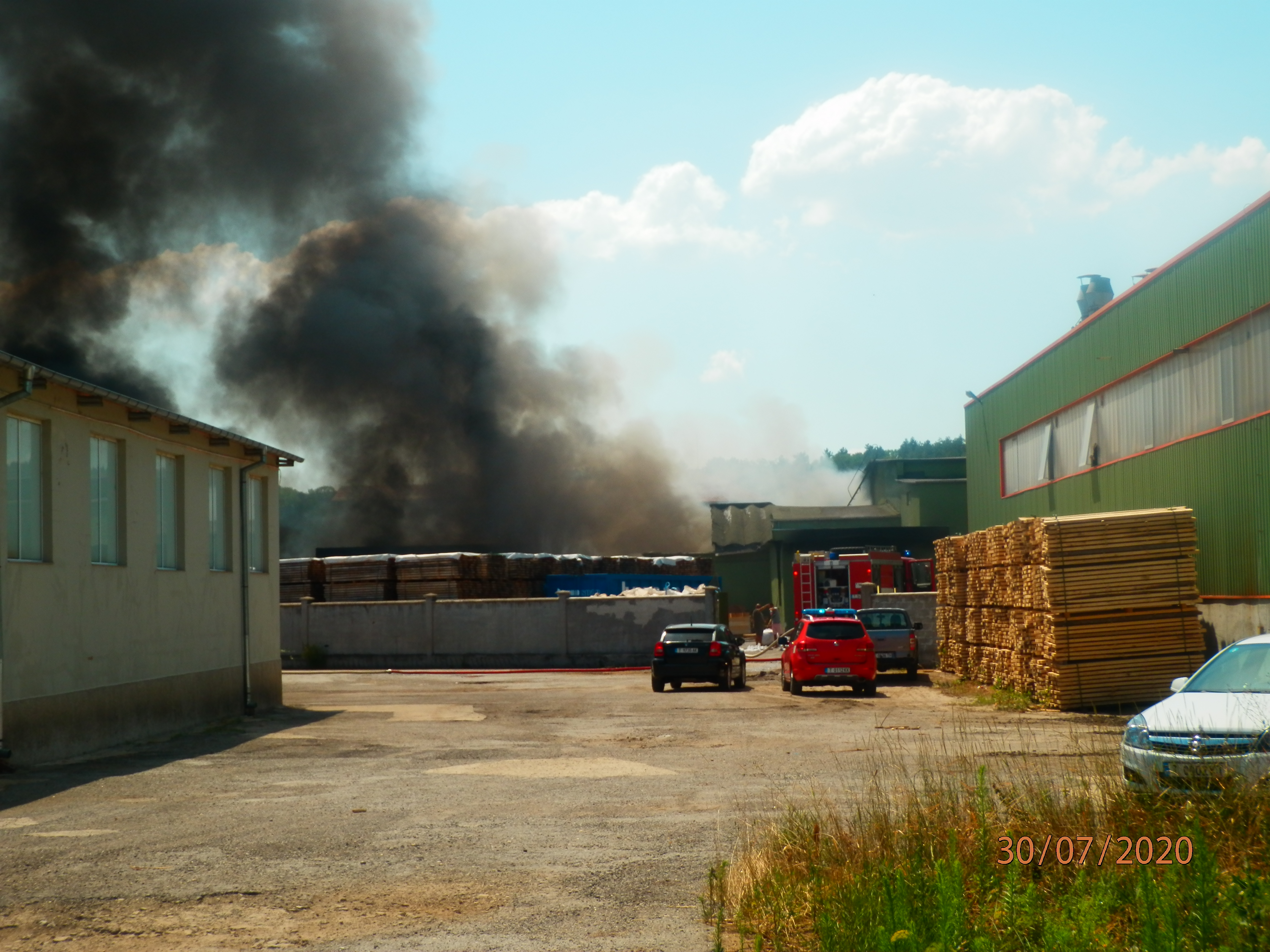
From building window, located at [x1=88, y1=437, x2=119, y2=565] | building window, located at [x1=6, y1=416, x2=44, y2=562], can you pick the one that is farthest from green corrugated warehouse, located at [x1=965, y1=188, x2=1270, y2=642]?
building window, located at [x1=6, y1=416, x2=44, y2=562]

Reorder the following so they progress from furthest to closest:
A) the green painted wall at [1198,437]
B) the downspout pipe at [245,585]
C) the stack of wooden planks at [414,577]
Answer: the stack of wooden planks at [414,577] → the downspout pipe at [245,585] → the green painted wall at [1198,437]

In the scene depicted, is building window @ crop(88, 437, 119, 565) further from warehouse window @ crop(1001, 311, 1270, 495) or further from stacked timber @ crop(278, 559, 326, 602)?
stacked timber @ crop(278, 559, 326, 602)

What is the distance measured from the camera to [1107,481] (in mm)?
22969

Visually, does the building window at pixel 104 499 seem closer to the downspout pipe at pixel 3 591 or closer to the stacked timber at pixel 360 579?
the downspout pipe at pixel 3 591

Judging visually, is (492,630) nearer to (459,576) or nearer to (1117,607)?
(459,576)

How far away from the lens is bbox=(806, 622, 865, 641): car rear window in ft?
73.9

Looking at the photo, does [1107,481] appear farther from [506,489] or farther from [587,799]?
[506,489]

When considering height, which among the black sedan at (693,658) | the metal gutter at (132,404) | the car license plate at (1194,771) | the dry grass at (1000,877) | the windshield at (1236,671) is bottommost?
the black sedan at (693,658)

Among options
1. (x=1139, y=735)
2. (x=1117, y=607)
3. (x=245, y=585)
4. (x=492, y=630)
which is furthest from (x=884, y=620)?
(x=1139, y=735)

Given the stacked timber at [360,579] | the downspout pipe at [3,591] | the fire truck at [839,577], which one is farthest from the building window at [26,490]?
the fire truck at [839,577]

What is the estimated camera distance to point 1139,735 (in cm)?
849

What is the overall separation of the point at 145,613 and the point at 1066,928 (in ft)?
45.9

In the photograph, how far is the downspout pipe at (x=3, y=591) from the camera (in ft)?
41.7

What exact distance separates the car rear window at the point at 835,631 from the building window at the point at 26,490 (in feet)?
43.9
